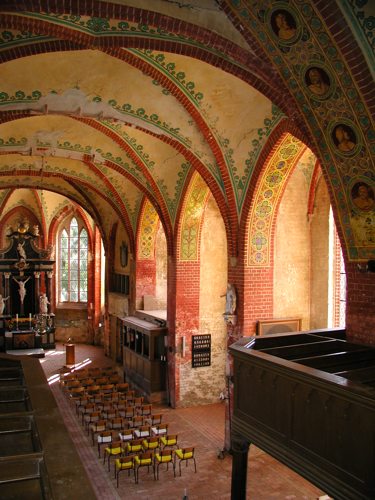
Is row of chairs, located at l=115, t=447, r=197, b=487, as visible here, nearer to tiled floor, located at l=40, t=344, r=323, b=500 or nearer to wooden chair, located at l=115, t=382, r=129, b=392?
tiled floor, located at l=40, t=344, r=323, b=500

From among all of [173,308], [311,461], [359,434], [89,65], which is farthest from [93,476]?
[89,65]

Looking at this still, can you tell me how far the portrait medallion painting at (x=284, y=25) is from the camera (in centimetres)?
605

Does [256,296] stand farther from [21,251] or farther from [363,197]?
[21,251]

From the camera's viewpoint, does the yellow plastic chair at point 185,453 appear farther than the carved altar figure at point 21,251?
No

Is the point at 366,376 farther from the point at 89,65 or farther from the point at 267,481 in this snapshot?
the point at 89,65

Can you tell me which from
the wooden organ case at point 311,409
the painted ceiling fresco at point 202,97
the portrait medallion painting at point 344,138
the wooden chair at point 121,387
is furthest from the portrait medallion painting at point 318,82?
the wooden chair at point 121,387

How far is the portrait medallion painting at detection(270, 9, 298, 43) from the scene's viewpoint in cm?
605

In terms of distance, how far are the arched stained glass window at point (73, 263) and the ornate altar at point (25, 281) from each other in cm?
210

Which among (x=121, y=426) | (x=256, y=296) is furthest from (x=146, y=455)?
(x=256, y=296)

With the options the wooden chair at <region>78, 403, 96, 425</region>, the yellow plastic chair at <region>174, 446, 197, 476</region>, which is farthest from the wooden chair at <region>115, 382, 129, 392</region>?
the yellow plastic chair at <region>174, 446, 197, 476</region>

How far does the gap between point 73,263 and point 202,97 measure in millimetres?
20417

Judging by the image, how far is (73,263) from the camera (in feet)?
96.5

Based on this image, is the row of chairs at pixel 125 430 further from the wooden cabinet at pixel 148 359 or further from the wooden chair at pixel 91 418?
the wooden cabinet at pixel 148 359

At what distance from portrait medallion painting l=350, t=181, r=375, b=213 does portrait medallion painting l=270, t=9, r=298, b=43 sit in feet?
7.47
